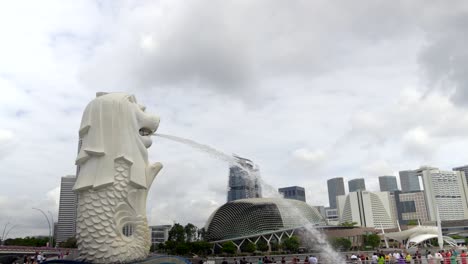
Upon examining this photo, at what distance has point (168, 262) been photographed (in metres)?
14.2

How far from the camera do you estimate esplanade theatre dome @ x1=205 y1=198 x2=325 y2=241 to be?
2913 inches

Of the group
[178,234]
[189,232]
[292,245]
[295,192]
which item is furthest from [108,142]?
[295,192]

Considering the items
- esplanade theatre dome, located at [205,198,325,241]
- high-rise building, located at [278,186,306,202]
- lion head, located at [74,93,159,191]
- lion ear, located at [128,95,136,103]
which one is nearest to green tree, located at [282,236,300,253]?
esplanade theatre dome, located at [205,198,325,241]

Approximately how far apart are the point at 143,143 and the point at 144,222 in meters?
3.09

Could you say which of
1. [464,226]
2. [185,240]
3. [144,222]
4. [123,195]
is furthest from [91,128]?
[464,226]

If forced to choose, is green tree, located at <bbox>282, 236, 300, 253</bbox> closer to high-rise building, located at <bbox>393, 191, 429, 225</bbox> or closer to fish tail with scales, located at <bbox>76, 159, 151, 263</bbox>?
fish tail with scales, located at <bbox>76, 159, 151, 263</bbox>

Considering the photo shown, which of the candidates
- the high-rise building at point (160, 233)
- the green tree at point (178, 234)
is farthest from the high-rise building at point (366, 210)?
the green tree at point (178, 234)

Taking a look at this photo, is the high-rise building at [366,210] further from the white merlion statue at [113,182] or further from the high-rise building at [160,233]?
the white merlion statue at [113,182]

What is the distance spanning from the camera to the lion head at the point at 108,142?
1472cm

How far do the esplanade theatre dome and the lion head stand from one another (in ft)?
196

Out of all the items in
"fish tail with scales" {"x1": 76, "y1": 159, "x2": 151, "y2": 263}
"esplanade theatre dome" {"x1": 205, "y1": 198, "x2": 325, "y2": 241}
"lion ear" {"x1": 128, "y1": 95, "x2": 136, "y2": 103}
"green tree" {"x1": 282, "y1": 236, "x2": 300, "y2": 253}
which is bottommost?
"green tree" {"x1": 282, "y1": 236, "x2": 300, "y2": 253}

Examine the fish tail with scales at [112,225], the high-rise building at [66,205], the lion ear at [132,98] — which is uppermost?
the high-rise building at [66,205]

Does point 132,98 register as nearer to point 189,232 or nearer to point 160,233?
point 189,232

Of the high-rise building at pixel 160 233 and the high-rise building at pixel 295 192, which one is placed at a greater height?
the high-rise building at pixel 295 192
